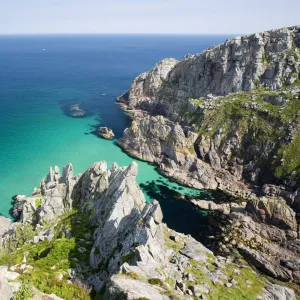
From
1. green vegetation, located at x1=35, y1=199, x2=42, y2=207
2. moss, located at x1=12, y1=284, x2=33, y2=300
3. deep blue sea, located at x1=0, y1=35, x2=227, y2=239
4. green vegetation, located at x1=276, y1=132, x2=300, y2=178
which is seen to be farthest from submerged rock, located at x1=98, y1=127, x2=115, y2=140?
moss, located at x1=12, y1=284, x2=33, y2=300

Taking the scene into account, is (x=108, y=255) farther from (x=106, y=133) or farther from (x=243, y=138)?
(x=106, y=133)

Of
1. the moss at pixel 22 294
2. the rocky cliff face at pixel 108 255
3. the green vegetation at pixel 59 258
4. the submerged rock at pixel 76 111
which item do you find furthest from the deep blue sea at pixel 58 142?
the moss at pixel 22 294

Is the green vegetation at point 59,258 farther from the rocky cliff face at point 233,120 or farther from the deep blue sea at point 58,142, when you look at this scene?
the rocky cliff face at point 233,120

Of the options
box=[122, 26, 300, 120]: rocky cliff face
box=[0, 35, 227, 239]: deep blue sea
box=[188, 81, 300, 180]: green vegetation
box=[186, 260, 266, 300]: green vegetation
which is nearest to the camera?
box=[186, 260, 266, 300]: green vegetation

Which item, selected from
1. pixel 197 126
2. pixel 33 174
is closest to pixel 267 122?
pixel 197 126

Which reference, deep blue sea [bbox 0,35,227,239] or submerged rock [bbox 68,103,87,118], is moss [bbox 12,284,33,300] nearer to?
deep blue sea [bbox 0,35,227,239]

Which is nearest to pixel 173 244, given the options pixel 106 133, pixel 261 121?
pixel 261 121
